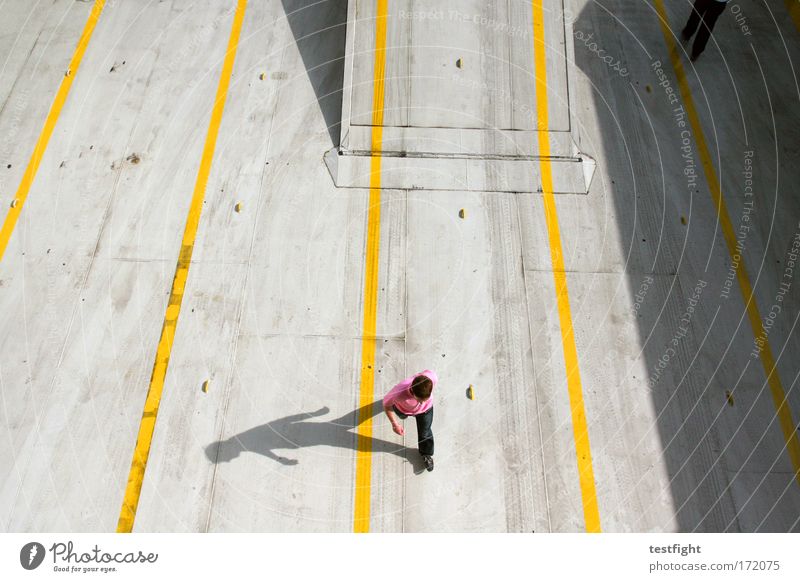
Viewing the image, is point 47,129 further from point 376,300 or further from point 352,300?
point 376,300

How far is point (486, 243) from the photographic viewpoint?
6.91 meters

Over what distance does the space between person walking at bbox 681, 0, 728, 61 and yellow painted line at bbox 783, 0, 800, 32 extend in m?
1.75

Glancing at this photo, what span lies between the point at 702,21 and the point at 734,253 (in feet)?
12.3

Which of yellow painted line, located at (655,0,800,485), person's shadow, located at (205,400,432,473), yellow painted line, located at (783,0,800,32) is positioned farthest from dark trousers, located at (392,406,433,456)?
yellow painted line, located at (783,0,800,32)

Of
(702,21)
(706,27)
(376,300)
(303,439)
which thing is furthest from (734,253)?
(303,439)

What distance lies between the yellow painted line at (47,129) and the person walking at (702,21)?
9018mm

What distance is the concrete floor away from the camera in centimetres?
558

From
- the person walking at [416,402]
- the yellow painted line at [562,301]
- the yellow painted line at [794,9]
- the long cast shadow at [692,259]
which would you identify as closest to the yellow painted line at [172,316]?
the person walking at [416,402]

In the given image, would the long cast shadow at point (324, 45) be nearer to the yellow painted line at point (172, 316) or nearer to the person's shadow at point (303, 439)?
the yellow painted line at point (172, 316)

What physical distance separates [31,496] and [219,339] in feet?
7.43

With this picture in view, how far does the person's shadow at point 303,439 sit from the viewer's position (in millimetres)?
5703

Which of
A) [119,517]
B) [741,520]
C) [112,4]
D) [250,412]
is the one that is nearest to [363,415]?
[250,412]
